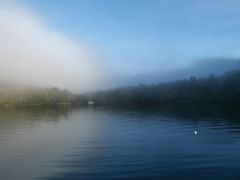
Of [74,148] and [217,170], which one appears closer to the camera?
[217,170]


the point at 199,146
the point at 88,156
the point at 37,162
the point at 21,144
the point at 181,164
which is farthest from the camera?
the point at 21,144

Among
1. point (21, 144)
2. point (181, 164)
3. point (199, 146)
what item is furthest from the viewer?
point (21, 144)

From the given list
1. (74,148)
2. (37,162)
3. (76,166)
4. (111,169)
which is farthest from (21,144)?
(111,169)

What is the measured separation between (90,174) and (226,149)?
82.7 feet

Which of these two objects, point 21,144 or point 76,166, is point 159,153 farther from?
point 21,144

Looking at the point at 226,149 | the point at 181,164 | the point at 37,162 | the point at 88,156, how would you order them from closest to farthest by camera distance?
1. the point at 181,164
2. the point at 37,162
3. the point at 88,156
4. the point at 226,149

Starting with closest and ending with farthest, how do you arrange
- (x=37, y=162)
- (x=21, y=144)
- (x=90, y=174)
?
1. (x=90, y=174)
2. (x=37, y=162)
3. (x=21, y=144)

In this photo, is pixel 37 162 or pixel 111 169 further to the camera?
pixel 37 162

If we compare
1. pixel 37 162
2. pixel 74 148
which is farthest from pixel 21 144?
pixel 37 162

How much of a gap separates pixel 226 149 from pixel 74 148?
25181 millimetres

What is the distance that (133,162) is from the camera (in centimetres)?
4775

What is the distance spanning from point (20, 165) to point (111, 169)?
12.7m

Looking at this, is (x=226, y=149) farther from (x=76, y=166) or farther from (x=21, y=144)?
(x=21, y=144)

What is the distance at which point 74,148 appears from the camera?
205 feet
